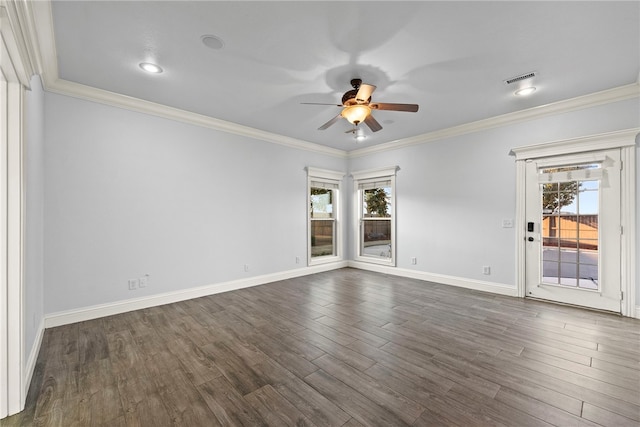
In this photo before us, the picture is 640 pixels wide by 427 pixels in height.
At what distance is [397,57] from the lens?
8.57 ft

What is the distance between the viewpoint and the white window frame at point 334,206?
5.65 meters

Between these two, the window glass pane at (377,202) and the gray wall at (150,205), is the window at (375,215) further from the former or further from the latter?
the gray wall at (150,205)

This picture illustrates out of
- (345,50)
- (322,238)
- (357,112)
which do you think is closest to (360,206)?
(322,238)

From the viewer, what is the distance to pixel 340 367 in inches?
87.0

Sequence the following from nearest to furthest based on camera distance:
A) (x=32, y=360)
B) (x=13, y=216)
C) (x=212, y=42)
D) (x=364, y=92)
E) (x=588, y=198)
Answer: (x=13, y=216) → (x=32, y=360) → (x=212, y=42) → (x=364, y=92) → (x=588, y=198)

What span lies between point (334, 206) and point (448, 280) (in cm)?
284

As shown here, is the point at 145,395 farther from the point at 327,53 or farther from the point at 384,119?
the point at 384,119

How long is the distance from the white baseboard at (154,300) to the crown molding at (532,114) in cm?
344

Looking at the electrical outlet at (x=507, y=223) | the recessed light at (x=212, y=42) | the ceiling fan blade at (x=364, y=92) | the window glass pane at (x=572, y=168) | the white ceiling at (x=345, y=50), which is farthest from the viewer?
the electrical outlet at (x=507, y=223)

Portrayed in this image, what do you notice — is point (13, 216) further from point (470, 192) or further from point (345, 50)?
point (470, 192)

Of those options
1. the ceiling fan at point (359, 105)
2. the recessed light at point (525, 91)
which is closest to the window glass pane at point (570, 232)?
the recessed light at point (525, 91)

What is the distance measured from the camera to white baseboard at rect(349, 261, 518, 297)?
4199 mm

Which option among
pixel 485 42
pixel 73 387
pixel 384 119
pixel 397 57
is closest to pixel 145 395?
pixel 73 387

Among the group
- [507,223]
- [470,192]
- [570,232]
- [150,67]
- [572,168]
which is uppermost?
[150,67]
